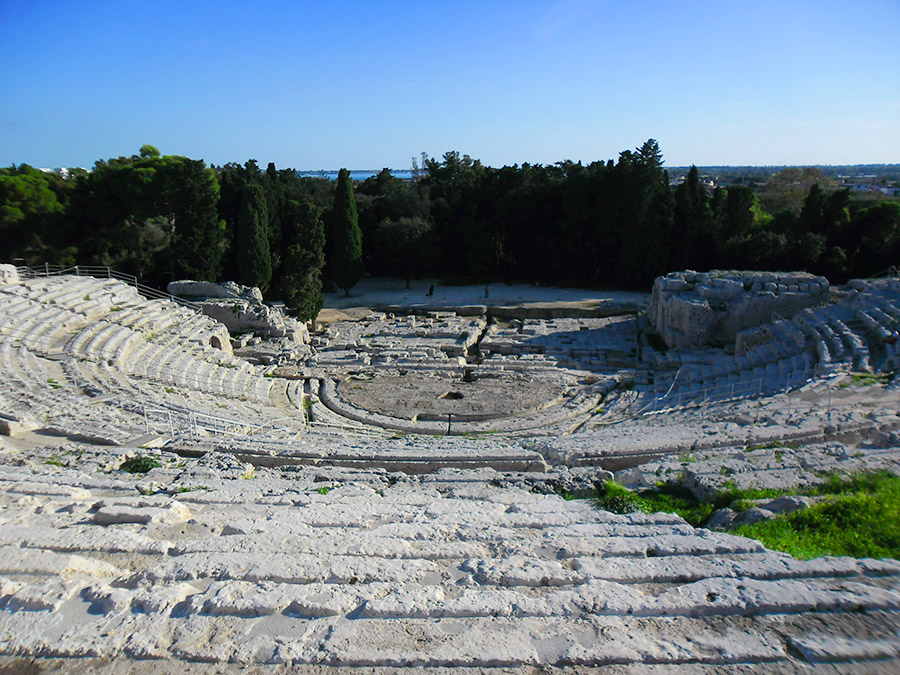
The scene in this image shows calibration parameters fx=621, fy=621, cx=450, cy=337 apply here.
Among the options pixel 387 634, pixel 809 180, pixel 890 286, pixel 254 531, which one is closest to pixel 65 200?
pixel 254 531

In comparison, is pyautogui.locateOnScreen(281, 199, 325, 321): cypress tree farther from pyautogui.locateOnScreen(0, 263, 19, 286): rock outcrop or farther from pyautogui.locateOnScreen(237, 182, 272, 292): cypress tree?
pyautogui.locateOnScreen(0, 263, 19, 286): rock outcrop

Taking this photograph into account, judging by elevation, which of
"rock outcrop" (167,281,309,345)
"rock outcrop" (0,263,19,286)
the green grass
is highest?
"rock outcrop" (0,263,19,286)

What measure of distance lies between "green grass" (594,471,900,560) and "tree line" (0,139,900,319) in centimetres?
1875

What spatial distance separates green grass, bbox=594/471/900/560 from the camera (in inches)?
199

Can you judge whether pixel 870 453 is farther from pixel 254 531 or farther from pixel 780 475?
pixel 254 531

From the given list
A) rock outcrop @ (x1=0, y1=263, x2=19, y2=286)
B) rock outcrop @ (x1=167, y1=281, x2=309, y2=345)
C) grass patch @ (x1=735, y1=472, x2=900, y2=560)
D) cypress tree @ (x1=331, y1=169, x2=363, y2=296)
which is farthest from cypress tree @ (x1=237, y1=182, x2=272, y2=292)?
grass patch @ (x1=735, y1=472, x2=900, y2=560)

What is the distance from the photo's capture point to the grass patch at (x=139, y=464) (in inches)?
310

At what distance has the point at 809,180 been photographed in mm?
57812

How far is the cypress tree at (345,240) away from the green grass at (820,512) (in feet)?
79.2

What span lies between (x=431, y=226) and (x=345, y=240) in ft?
16.8

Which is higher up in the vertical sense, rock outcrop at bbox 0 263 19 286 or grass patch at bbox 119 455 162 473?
rock outcrop at bbox 0 263 19 286

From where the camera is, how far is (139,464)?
798 centimetres

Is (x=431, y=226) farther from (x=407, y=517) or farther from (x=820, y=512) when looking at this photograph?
(x=820, y=512)

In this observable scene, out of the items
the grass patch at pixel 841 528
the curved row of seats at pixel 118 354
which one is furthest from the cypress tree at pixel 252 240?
the grass patch at pixel 841 528
